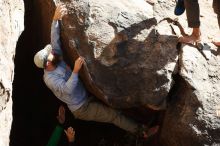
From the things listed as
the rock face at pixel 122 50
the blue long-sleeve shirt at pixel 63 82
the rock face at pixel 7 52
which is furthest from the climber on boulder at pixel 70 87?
the rock face at pixel 7 52

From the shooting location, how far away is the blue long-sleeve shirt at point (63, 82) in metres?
6.21

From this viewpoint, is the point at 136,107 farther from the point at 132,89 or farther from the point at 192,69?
the point at 192,69

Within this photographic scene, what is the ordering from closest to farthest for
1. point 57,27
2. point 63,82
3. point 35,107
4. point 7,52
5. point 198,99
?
point 7,52
point 198,99
point 63,82
point 57,27
point 35,107

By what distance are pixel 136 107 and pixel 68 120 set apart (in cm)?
139

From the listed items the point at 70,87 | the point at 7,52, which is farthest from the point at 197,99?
the point at 7,52

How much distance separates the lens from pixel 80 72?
6.52m

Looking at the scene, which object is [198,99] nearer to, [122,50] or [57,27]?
[122,50]

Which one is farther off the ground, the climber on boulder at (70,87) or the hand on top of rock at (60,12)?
the hand on top of rock at (60,12)

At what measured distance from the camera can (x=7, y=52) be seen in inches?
227

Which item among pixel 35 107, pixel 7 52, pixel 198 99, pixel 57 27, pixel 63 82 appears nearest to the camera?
pixel 7 52

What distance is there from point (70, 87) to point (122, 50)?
0.97 metres

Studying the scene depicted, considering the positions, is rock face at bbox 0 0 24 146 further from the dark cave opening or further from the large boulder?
the large boulder

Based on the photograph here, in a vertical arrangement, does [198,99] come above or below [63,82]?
below

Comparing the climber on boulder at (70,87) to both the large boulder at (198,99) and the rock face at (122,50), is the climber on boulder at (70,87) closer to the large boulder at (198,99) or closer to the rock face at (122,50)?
the rock face at (122,50)
